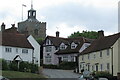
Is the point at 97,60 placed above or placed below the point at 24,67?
above

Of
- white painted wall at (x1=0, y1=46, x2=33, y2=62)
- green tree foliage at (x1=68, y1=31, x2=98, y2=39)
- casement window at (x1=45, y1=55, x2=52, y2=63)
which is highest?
green tree foliage at (x1=68, y1=31, x2=98, y2=39)

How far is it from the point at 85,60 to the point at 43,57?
2164 cm

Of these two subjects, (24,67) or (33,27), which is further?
(33,27)

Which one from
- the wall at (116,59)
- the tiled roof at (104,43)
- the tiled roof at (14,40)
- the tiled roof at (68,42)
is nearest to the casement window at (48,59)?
the tiled roof at (68,42)

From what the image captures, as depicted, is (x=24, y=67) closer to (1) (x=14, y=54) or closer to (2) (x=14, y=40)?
(1) (x=14, y=54)

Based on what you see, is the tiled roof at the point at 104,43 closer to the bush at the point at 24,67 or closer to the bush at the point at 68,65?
the bush at the point at 68,65

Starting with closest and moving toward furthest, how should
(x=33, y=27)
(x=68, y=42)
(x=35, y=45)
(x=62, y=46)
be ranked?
(x=35, y=45), (x=62, y=46), (x=68, y=42), (x=33, y=27)

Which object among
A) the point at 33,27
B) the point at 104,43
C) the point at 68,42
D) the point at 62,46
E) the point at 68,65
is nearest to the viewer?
the point at 104,43

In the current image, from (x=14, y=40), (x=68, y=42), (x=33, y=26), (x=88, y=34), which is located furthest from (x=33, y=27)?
(x=14, y=40)

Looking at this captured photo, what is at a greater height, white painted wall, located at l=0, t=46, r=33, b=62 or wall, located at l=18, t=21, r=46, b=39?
wall, located at l=18, t=21, r=46, b=39

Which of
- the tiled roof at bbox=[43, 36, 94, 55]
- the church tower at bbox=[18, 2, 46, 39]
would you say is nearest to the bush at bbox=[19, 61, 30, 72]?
the tiled roof at bbox=[43, 36, 94, 55]

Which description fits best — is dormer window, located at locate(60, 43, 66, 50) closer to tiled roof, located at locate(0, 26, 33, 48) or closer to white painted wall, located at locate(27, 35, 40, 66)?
white painted wall, located at locate(27, 35, 40, 66)

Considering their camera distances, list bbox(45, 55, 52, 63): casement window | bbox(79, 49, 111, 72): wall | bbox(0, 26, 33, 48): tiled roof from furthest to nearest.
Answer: bbox(45, 55, 52, 63): casement window
bbox(0, 26, 33, 48): tiled roof
bbox(79, 49, 111, 72): wall

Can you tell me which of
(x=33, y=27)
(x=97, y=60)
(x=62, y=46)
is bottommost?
(x=97, y=60)
